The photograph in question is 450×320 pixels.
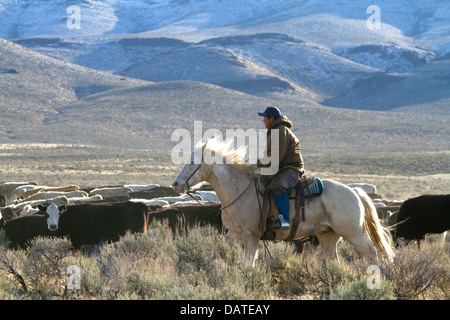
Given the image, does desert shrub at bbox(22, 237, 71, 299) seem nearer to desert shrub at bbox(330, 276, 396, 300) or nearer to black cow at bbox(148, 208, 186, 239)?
desert shrub at bbox(330, 276, 396, 300)

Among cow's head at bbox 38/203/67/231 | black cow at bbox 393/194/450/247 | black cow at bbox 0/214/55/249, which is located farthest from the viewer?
black cow at bbox 0/214/55/249

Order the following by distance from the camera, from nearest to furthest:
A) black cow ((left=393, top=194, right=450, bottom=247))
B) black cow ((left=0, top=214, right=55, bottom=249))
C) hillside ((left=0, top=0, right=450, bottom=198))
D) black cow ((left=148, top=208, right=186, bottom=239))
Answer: black cow ((left=393, top=194, right=450, bottom=247)) < black cow ((left=0, top=214, right=55, bottom=249)) < black cow ((left=148, top=208, right=186, bottom=239)) < hillside ((left=0, top=0, right=450, bottom=198))

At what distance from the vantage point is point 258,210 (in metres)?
9.10

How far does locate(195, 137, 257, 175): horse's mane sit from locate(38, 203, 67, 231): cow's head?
465 centimetres

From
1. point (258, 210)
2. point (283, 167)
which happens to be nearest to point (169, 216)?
point (258, 210)

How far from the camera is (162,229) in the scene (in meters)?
12.9

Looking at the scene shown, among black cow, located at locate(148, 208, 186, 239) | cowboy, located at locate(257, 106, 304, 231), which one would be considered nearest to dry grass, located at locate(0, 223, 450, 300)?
cowboy, located at locate(257, 106, 304, 231)

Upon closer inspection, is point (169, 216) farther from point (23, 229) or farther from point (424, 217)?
point (424, 217)

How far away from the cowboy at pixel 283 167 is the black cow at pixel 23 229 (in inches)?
229

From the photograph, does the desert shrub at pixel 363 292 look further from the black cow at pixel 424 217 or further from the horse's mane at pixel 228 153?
the black cow at pixel 424 217

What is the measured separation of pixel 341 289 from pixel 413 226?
550 centimetres

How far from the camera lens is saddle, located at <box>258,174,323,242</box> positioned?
29.6 feet

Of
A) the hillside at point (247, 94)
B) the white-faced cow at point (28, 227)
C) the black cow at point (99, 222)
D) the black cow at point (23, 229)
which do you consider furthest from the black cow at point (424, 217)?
the hillside at point (247, 94)
